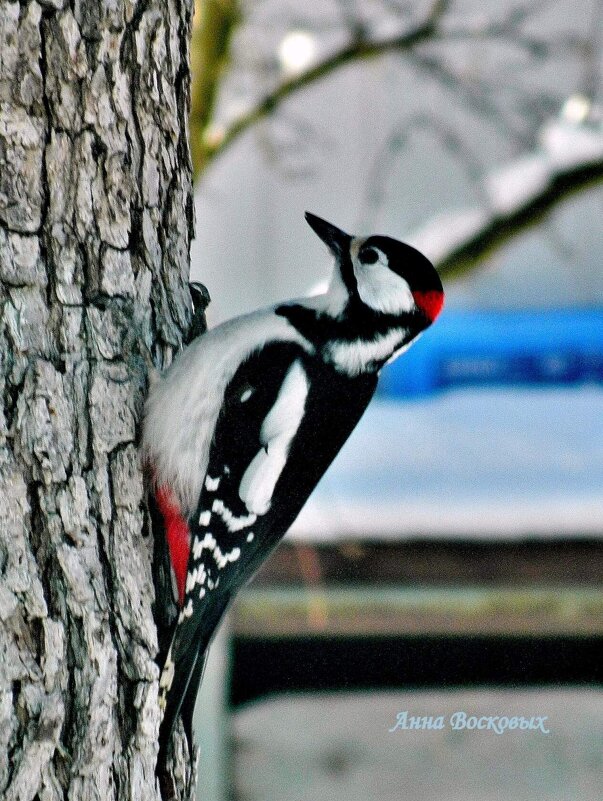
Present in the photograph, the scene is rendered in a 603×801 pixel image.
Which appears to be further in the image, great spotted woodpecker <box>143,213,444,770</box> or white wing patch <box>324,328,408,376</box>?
white wing patch <box>324,328,408,376</box>

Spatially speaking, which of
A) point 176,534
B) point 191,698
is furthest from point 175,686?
point 176,534

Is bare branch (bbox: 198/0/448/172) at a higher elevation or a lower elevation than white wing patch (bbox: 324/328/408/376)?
higher

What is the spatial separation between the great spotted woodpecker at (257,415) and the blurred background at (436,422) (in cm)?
150

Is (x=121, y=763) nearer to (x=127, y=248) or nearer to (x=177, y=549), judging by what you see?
(x=177, y=549)

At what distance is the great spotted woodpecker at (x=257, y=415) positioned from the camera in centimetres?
137

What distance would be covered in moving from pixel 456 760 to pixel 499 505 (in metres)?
1.29

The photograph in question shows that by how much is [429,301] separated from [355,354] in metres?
0.14

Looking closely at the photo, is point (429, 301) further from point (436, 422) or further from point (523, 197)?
point (436, 422)

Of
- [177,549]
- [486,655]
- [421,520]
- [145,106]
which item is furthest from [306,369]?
[486,655]

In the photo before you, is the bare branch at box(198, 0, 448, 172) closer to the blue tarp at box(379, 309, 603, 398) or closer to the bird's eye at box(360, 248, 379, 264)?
the blue tarp at box(379, 309, 603, 398)

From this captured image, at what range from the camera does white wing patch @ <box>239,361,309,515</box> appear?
4.71ft

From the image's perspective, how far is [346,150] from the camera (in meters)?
4.28

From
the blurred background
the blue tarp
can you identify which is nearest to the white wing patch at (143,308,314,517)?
the blurred background

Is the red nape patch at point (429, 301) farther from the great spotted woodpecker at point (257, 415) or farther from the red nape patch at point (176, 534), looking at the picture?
the red nape patch at point (176, 534)
